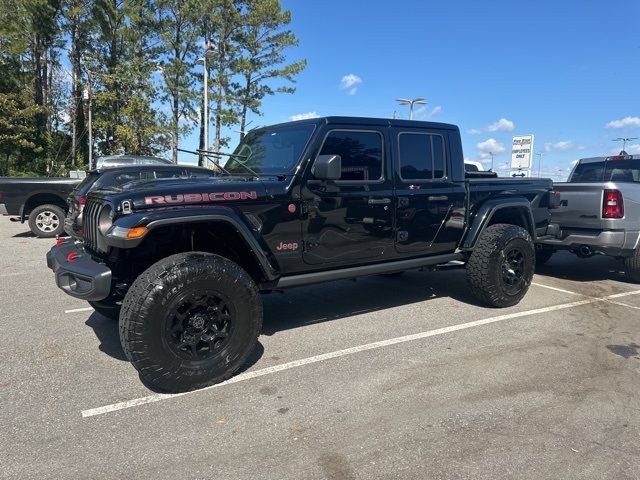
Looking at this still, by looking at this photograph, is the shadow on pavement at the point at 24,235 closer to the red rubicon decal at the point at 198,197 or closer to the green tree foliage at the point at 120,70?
the red rubicon decal at the point at 198,197

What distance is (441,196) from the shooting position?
16.4 feet

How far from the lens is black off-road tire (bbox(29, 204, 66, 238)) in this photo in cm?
1066

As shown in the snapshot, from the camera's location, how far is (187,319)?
135 inches

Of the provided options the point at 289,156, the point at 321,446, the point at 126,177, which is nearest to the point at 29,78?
the point at 126,177

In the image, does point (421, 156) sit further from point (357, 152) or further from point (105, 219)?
point (105, 219)

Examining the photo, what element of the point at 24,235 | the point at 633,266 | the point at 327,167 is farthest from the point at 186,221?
the point at 24,235

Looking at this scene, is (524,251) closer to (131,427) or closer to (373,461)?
(373,461)

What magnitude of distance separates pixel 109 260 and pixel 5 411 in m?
1.19

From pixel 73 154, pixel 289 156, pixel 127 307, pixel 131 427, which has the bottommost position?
pixel 131 427

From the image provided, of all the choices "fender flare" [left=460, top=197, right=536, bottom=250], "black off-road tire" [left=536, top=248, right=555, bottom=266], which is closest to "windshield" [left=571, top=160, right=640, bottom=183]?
"black off-road tire" [left=536, top=248, right=555, bottom=266]

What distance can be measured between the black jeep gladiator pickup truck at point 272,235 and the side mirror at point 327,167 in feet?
0.04

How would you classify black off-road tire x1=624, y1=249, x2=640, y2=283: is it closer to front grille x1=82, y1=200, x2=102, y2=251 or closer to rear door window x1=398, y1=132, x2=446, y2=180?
rear door window x1=398, y1=132, x2=446, y2=180

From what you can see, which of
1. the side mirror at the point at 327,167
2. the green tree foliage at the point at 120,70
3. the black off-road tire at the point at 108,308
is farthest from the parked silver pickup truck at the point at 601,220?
the green tree foliage at the point at 120,70

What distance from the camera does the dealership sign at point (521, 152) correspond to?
99.7 feet
